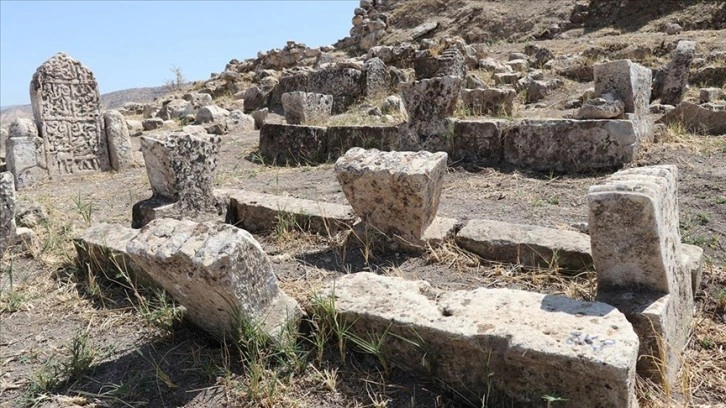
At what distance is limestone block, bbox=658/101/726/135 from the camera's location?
7.24 meters

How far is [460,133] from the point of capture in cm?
692

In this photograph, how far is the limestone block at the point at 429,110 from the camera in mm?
6891

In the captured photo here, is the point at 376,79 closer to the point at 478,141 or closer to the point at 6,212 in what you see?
the point at 478,141

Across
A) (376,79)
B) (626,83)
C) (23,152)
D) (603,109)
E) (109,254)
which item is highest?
(376,79)

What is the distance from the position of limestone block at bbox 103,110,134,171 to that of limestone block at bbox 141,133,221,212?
379 centimetres

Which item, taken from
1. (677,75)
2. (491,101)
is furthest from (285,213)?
(677,75)

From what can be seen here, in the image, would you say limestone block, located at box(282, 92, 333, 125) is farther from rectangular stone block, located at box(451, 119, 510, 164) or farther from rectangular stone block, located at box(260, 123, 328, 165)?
rectangular stone block, located at box(451, 119, 510, 164)

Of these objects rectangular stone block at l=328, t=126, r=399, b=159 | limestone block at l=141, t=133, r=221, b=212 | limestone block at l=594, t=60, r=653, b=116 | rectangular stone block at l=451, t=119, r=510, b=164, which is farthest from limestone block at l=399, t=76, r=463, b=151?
limestone block at l=141, t=133, r=221, b=212

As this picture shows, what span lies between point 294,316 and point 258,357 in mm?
280

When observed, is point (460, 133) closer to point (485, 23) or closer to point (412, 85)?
point (412, 85)

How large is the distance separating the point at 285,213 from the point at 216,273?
2.28m

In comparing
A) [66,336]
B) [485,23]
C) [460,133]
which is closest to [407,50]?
[485,23]

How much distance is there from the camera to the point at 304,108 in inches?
378

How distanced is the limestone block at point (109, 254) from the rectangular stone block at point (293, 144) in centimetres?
385
